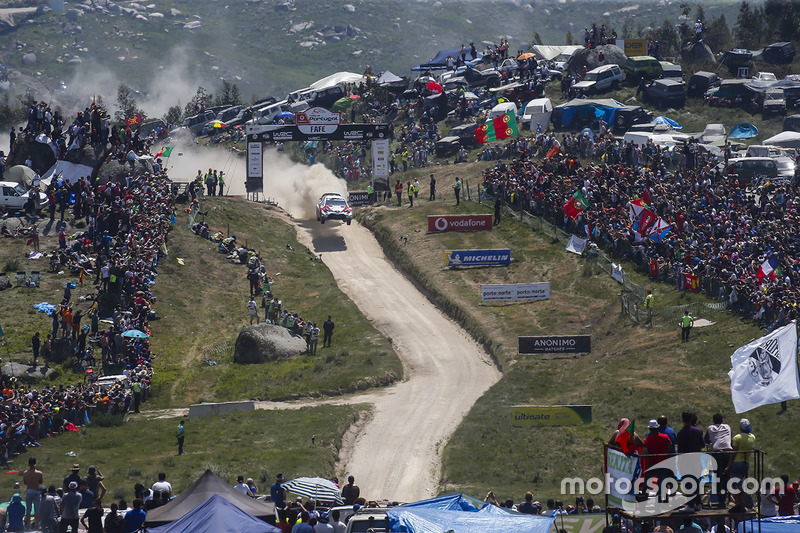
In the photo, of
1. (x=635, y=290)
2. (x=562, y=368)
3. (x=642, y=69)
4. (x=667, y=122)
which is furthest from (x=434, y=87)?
(x=562, y=368)

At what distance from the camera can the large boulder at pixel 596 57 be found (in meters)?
93.1

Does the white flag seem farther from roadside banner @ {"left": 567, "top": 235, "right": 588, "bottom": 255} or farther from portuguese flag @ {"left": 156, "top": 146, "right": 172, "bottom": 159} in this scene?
portuguese flag @ {"left": 156, "top": 146, "right": 172, "bottom": 159}

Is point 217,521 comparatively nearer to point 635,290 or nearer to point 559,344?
point 559,344

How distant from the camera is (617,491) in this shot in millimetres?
18562

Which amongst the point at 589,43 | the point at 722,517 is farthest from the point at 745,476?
the point at 589,43

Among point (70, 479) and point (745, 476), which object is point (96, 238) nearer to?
point (70, 479)

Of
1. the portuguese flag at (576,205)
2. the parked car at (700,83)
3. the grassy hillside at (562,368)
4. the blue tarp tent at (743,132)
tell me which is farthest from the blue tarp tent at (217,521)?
the parked car at (700,83)

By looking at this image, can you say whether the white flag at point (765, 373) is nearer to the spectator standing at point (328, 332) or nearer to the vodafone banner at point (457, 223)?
the spectator standing at point (328, 332)

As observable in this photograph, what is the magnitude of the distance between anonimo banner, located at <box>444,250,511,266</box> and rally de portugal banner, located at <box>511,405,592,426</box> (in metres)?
20.7

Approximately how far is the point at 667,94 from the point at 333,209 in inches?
1321

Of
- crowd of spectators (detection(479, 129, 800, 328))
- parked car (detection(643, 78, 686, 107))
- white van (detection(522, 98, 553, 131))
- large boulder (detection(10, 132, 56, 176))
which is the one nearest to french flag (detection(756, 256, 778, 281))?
crowd of spectators (detection(479, 129, 800, 328))

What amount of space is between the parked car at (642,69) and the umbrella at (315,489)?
69923mm

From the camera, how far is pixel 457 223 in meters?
64.4

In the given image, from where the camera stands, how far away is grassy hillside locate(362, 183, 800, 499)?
1417 inches
